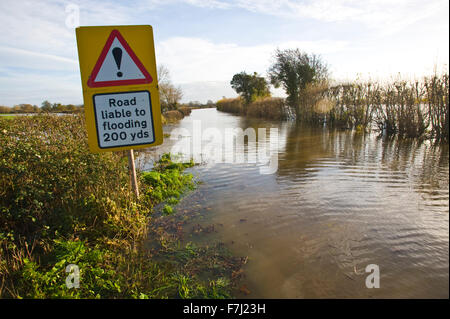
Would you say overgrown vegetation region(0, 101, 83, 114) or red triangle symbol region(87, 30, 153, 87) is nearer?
red triangle symbol region(87, 30, 153, 87)

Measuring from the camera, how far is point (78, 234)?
11.7 feet

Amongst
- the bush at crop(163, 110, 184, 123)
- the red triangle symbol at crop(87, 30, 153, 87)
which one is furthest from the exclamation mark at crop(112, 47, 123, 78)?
the bush at crop(163, 110, 184, 123)

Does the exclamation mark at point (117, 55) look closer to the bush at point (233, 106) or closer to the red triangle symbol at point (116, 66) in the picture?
the red triangle symbol at point (116, 66)

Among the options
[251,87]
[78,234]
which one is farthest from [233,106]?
[78,234]

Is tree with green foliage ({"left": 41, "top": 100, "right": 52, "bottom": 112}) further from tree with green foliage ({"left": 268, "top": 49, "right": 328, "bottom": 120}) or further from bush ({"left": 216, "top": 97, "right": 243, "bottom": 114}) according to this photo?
bush ({"left": 216, "top": 97, "right": 243, "bottom": 114})

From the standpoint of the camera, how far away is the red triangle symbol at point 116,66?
325cm

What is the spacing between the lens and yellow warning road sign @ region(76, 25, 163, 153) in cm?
323

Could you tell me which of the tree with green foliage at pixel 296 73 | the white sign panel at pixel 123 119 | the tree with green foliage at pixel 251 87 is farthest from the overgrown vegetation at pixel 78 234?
the tree with green foliage at pixel 251 87

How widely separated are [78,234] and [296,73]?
25609mm

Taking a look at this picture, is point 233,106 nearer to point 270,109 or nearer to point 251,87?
point 251,87

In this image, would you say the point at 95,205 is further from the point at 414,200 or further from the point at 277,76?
the point at 277,76
